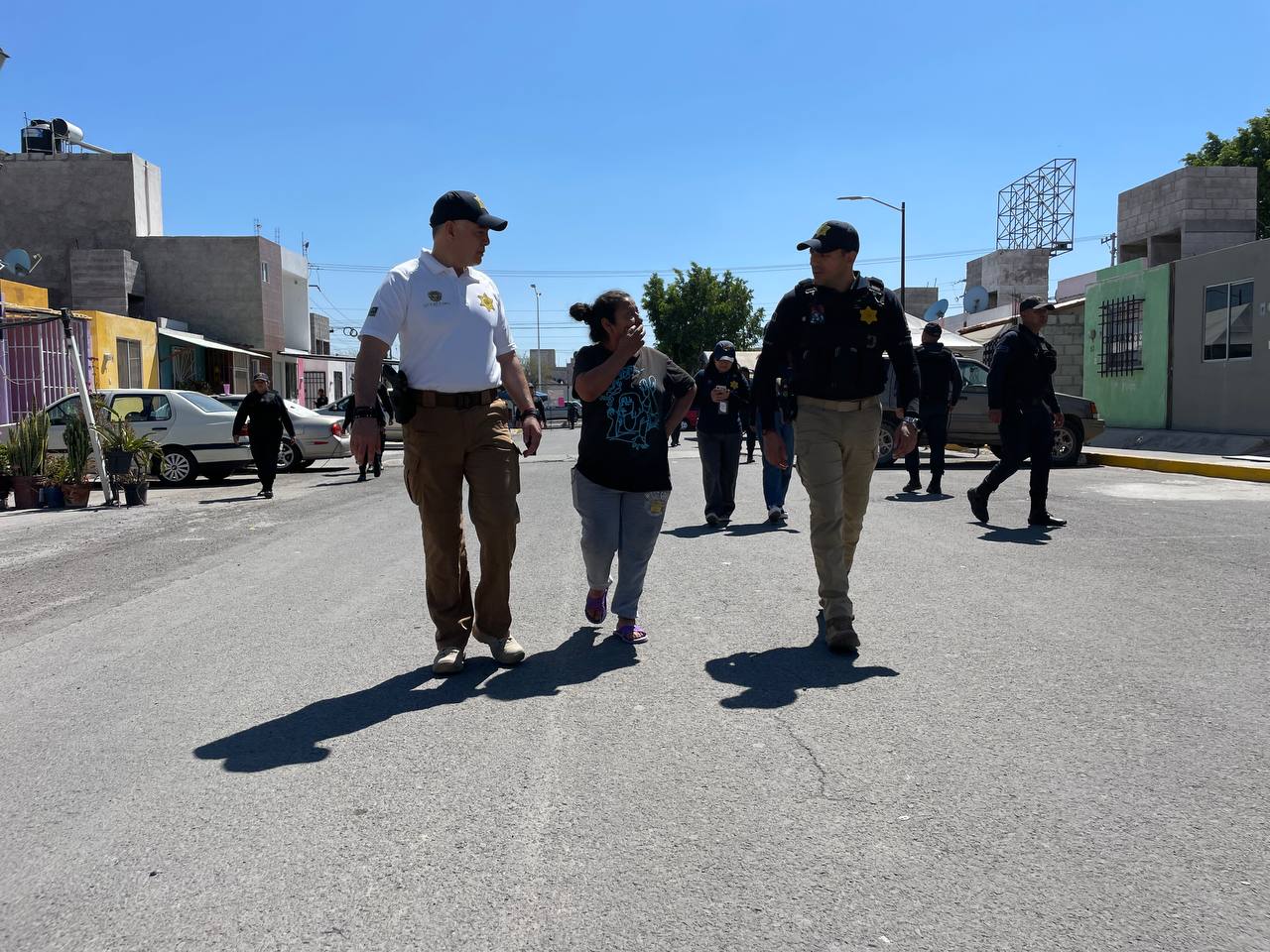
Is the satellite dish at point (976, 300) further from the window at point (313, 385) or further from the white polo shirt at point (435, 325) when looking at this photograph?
the white polo shirt at point (435, 325)

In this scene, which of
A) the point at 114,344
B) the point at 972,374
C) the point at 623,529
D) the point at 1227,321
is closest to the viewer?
the point at 623,529

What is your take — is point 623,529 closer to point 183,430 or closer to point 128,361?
point 183,430

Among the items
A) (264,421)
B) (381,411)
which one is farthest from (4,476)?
(381,411)

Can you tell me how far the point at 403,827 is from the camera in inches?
117

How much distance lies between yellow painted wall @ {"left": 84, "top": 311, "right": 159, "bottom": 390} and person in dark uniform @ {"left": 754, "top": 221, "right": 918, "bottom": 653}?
2183cm

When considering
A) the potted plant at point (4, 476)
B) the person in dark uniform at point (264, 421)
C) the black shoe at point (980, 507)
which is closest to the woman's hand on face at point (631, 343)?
the black shoe at point (980, 507)

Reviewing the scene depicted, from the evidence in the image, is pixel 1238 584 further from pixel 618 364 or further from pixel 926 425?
pixel 926 425

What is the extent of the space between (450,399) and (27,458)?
10876mm

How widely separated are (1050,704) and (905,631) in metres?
1.30

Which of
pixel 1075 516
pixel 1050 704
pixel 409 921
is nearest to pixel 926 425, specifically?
pixel 1075 516

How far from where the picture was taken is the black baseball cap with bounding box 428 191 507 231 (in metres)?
4.59

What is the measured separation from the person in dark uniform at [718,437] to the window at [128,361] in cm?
2227

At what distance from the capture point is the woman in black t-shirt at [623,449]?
5141 millimetres

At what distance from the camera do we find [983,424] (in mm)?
16953
